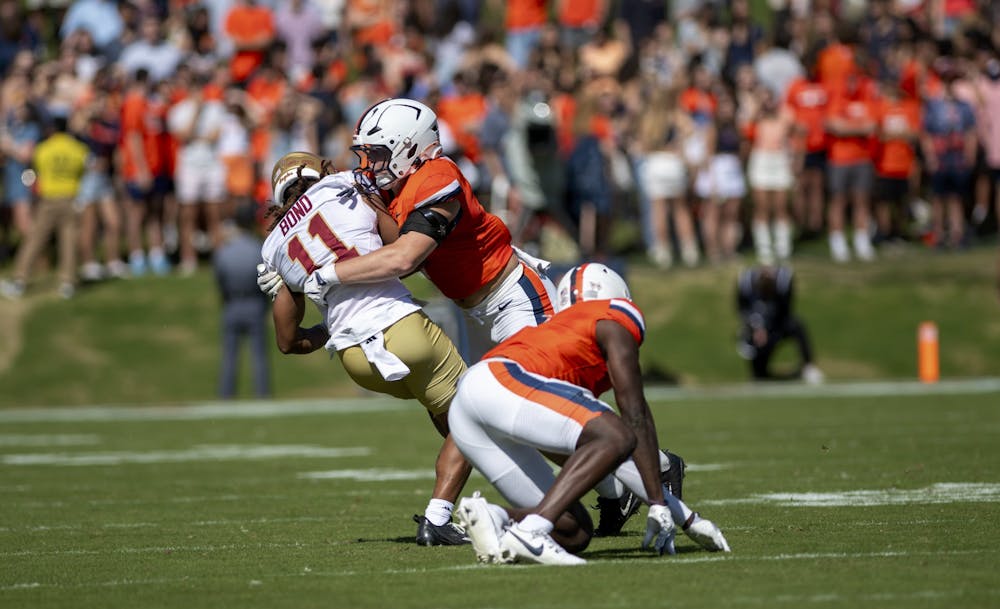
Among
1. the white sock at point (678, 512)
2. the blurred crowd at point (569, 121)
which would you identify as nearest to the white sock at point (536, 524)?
the white sock at point (678, 512)

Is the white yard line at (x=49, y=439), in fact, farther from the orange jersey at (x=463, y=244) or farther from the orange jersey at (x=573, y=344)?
the orange jersey at (x=573, y=344)

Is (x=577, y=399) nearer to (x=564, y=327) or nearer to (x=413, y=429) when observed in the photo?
(x=564, y=327)

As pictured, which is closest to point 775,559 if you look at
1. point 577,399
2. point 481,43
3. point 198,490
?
point 577,399

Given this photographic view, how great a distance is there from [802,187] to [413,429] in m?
8.30

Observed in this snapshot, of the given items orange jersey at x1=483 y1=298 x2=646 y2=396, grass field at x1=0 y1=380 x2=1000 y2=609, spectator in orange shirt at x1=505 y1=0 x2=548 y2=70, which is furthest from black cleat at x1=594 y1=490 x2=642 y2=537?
spectator in orange shirt at x1=505 y1=0 x2=548 y2=70

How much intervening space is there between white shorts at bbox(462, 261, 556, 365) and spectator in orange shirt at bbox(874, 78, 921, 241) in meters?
12.6

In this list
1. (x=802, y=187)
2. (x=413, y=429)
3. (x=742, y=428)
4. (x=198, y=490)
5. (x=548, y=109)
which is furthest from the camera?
(x=802, y=187)

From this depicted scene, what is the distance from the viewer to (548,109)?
1794 centimetres

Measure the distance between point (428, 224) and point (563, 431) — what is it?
1.27m

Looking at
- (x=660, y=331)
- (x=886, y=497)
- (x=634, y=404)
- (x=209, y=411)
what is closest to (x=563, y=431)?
(x=634, y=404)

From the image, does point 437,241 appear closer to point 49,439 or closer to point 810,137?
point 49,439

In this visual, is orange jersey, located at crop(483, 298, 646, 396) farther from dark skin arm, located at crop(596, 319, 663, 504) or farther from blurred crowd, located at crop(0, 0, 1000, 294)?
blurred crowd, located at crop(0, 0, 1000, 294)

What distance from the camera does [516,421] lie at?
6.11 metres

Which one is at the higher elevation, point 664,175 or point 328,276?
point 328,276
